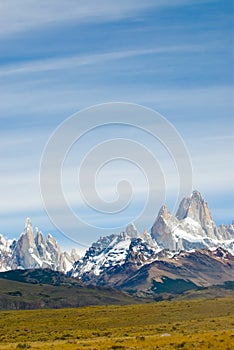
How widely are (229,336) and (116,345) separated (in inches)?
783

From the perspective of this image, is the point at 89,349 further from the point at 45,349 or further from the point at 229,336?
the point at 229,336

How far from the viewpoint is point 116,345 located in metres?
117

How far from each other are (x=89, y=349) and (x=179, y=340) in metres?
16.4

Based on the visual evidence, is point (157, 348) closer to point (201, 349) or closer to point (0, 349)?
point (201, 349)

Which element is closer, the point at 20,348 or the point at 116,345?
the point at 116,345

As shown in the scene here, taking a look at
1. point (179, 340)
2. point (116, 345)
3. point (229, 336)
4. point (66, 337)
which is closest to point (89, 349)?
point (116, 345)

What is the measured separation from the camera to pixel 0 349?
133 meters

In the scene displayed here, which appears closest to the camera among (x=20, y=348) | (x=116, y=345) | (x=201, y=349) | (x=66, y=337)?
(x=201, y=349)

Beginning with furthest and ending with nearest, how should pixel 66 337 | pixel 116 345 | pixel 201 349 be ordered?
pixel 66 337, pixel 116 345, pixel 201 349

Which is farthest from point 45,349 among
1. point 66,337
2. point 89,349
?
point 66,337

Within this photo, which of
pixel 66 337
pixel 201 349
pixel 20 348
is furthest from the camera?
pixel 66 337

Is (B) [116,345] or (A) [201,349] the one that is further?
(B) [116,345]

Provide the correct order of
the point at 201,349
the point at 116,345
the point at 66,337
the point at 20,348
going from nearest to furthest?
the point at 201,349 → the point at 116,345 → the point at 20,348 → the point at 66,337

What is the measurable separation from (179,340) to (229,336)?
8.96 metres
